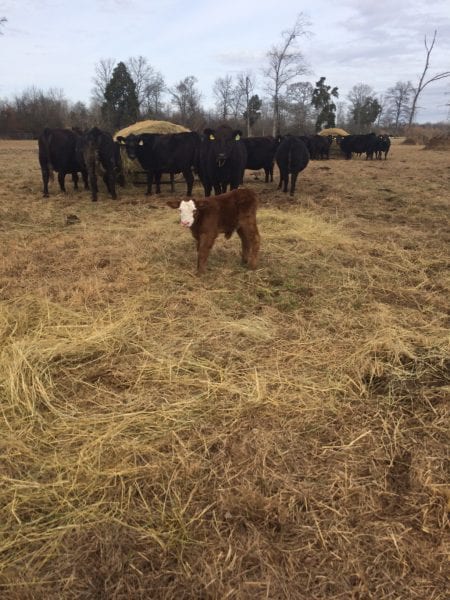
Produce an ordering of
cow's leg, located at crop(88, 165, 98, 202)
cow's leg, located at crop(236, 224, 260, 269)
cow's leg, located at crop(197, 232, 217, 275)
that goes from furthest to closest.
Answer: cow's leg, located at crop(88, 165, 98, 202), cow's leg, located at crop(236, 224, 260, 269), cow's leg, located at crop(197, 232, 217, 275)

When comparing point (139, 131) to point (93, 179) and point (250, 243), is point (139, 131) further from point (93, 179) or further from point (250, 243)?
point (250, 243)

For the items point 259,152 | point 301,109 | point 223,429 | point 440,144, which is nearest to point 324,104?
point 301,109

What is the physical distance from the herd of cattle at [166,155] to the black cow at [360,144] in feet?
50.3

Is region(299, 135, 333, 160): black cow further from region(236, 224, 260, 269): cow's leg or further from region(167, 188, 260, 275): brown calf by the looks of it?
region(167, 188, 260, 275): brown calf

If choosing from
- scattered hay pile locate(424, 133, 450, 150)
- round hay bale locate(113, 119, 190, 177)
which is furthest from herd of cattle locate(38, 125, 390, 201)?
scattered hay pile locate(424, 133, 450, 150)

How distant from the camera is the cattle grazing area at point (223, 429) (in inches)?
69.0

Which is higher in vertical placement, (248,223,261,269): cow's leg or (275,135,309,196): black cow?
(275,135,309,196): black cow

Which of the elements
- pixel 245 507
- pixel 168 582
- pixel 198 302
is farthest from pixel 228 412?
pixel 198 302

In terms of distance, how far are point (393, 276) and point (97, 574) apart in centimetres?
450

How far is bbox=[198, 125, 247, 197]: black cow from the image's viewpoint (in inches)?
319

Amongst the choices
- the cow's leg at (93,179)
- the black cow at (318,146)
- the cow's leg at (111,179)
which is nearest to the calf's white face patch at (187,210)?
the cow's leg at (93,179)

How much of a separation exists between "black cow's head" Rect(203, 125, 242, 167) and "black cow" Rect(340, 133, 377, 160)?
19.0 m

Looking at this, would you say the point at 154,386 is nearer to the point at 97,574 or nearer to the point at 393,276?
the point at 97,574

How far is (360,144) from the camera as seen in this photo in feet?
81.5
